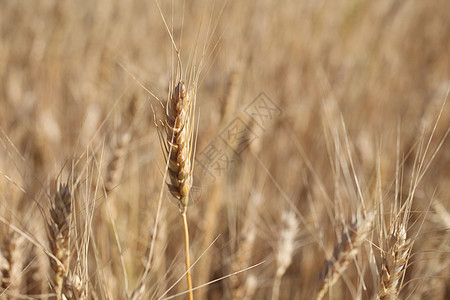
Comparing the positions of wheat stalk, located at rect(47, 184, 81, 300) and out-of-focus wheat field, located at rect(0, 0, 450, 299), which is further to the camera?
out-of-focus wheat field, located at rect(0, 0, 450, 299)

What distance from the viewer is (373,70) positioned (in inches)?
79.7

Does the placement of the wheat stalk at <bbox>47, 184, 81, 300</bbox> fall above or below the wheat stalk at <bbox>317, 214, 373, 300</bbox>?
above

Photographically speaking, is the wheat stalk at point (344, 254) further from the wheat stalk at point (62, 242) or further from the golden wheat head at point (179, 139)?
the wheat stalk at point (62, 242)

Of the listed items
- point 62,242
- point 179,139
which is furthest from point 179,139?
point 62,242

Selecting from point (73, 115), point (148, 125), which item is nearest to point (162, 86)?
point (148, 125)

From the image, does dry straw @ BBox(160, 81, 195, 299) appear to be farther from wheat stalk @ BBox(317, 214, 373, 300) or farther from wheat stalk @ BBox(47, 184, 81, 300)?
wheat stalk @ BBox(317, 214, 373, 300)

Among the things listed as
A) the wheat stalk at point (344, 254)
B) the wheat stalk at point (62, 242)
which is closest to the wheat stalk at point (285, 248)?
the wheat stalk at point (344, 254)

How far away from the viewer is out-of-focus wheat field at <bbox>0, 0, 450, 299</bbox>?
117 centimetres

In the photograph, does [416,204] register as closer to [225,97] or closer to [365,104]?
[365,104]

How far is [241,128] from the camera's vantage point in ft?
4.68

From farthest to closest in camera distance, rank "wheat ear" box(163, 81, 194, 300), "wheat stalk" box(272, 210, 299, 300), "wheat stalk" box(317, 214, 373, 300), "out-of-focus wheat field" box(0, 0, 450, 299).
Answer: "out-of-focus wheat field" box(0, 0, 450, 299)
"wheat stalk" box(272, 210, 299, 300)
"wheat stalk" box(317, 214, 373, 300)
"wheat ear" box(163, 81, 194, 300)

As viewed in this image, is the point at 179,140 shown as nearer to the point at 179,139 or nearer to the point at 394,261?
the point at 179,139

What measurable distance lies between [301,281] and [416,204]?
625mm

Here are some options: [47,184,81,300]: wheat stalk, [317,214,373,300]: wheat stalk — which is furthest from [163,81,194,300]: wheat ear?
[317,214,373,300]: wheat stalk
